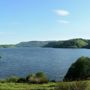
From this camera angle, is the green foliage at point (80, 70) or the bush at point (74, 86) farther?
the green foliage at point (80, 70)

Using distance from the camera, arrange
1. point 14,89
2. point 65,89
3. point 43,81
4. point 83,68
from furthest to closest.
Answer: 1. point 83,68
2. point 43,81
3. point 14,89
4. point 65,89

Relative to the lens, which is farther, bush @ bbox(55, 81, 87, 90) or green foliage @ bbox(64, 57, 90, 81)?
green foliage @ bbox(64, 57, 90, 81)

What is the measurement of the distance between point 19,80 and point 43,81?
3.89 metres

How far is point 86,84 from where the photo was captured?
1667 cm

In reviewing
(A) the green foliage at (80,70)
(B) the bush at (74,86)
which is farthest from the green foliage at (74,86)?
(A) the green foliage at (80,70)

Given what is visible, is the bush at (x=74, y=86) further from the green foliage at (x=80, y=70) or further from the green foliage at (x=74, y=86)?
the green foliage at (x=80, y=70)

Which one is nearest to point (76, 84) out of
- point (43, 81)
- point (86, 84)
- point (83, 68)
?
point (86, 84)

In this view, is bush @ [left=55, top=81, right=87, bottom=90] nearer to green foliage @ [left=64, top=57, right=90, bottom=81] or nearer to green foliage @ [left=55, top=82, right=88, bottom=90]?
green foliage @ [left=55, top=82, right=88, bottom=90]

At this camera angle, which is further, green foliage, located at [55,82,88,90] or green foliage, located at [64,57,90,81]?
green foliage, located at [64,57,90,81]

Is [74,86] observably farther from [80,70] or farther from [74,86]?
[80,70]

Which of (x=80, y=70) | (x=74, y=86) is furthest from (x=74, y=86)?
(x=80, y=70)

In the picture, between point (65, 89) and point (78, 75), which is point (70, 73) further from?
point (65, 89)

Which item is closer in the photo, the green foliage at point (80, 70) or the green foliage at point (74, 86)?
the green foliage at point (74, 86)

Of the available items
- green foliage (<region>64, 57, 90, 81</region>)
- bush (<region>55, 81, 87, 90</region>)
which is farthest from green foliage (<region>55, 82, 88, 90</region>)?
green foliage (<region>64, 57, 90, 81</region>)
